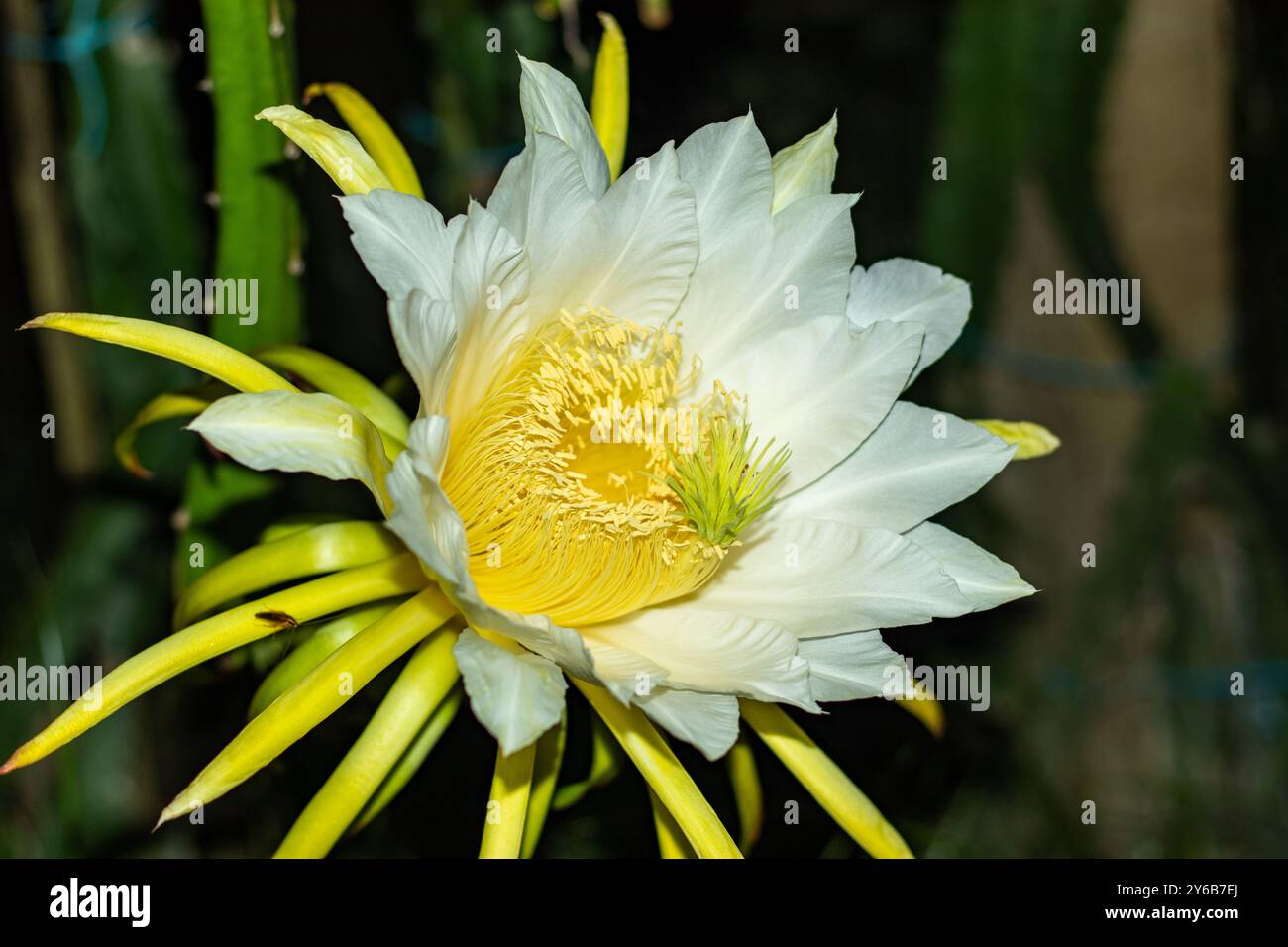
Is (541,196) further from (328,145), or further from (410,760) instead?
(410,760)

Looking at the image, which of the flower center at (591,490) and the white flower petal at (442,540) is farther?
the flower center at (591,490)

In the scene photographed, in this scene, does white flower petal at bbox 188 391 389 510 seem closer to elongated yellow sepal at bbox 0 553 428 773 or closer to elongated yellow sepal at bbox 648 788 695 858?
elongated yellow sepal at bbox 0 553 428 773


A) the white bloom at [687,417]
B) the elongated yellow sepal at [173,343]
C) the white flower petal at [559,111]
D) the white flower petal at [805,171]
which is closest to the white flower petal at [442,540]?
the white bloom at [687,417]

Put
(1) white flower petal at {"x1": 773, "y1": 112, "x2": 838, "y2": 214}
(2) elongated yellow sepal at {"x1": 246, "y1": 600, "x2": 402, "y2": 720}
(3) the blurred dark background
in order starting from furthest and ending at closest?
(3) the blurred dark background
(1) white flower petal at {"x1": 773, "y1": 112, "x2": 838, "y2": 214}
(2) elongated yellow sepal at {"x1": 246, "y1": 600, "x2": 402, "y2": 720}

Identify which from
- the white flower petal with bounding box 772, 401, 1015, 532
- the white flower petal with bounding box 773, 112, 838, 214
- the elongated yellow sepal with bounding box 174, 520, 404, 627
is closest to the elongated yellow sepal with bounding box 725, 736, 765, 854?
the white flower petal with bounding box 772, 401, 1015, 532

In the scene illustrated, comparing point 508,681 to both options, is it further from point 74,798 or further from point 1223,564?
A: point 1223,564

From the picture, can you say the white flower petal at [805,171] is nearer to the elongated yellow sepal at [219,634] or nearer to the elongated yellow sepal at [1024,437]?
the elongated yellow sepal at [1024,437]

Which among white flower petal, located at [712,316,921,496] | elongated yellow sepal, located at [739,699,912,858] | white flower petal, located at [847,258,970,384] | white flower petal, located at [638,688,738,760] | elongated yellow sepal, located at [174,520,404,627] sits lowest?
elongated yellow sepal, located at [739,699,912,858]
